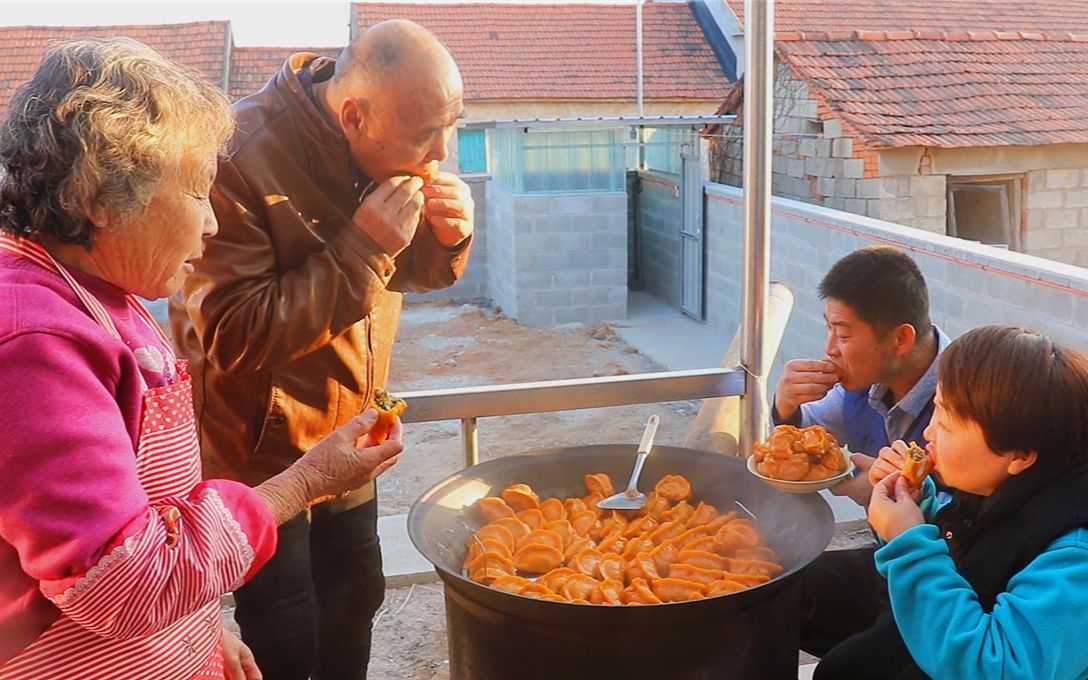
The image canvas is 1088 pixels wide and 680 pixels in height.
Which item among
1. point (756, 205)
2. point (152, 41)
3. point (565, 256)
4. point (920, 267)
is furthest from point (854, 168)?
point (152, 41)

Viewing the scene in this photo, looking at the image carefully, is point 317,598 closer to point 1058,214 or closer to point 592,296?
point 1058,214

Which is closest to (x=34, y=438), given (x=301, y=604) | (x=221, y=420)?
(x=221, y=420)

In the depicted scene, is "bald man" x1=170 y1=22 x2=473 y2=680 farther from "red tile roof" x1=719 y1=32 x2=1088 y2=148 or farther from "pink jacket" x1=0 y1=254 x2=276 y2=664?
"red tile roof" x1=719 y1=32 x2=1088 y2=148

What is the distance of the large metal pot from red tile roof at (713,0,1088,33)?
14298mm

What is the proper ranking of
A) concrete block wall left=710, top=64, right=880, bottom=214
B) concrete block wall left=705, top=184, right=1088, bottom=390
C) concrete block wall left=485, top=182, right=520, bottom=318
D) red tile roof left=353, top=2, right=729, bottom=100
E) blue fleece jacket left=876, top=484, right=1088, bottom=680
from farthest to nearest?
red tile roof left=353, top=2, right=729, bottom=100, concrete block wall left=485, top=182, right=520, bottom=318, concrete block wall left=710, top=64, right=880, bottom=214, concrete block wall left=705, top=184, right=1088, bottom=390, blue fleece jacket left=876, top=484, right=1088, bottom=680

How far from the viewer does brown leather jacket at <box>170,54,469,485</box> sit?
203cm

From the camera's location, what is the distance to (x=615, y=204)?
11492mm

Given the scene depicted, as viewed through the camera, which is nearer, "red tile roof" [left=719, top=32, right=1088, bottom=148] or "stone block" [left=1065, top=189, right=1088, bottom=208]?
"red tile roof" [left=719, top=32, right=1088, bottom=148]

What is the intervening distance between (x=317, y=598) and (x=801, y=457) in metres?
1.27

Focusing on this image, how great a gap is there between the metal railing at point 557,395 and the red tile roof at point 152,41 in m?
13.8

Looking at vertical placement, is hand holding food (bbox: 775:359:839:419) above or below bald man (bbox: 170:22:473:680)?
below

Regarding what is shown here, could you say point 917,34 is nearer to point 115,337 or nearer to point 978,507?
point 978,507

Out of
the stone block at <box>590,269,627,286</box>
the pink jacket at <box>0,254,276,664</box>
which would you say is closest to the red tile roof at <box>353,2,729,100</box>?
the stone block at <box>590,269,627,286</box>

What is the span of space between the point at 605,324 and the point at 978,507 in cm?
1004
